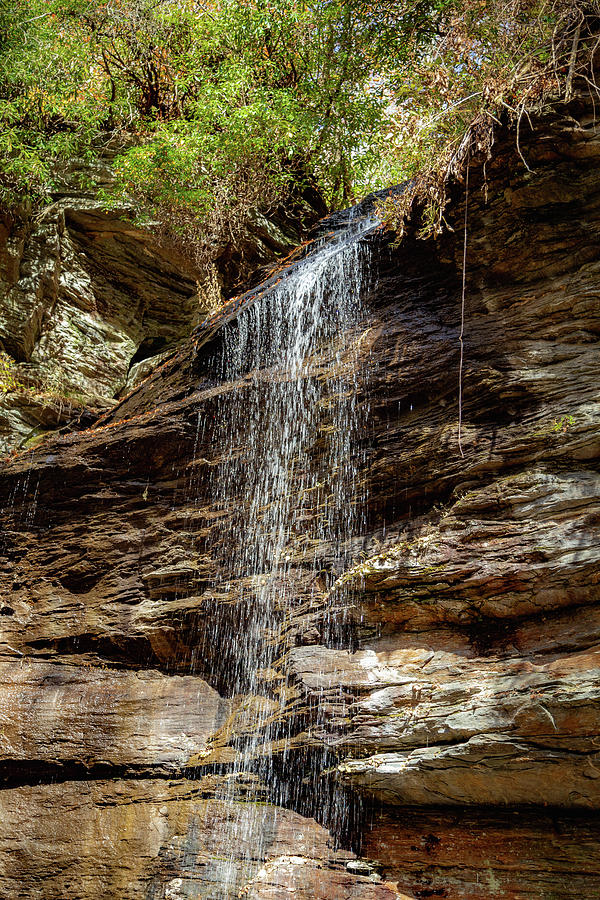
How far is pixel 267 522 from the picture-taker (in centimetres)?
735

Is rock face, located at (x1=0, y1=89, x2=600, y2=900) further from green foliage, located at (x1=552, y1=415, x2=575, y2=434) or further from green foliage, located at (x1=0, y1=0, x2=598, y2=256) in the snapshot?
green foliage, located at (x1=0, y1=0, x2=598, y2=256)

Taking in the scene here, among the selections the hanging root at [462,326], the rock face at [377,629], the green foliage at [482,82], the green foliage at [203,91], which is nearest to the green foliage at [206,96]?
the green foliage at [203,91]

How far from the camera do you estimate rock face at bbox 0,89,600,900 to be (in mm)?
4777

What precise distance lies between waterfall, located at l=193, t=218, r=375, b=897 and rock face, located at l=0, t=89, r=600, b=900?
1.9 inches

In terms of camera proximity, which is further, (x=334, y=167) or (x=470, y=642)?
(x=334, y=167)

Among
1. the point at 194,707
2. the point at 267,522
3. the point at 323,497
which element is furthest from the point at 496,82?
the point at 194,707

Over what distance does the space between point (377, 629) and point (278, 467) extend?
236 centimetres

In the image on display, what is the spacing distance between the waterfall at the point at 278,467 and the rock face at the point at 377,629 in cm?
5

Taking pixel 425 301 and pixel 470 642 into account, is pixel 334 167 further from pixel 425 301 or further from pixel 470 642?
pixel 470 642

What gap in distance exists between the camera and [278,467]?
7570 mm

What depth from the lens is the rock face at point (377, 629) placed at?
478 cm

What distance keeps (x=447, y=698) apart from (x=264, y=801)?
192 cm

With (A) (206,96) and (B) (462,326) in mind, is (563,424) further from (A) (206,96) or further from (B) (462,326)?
(A) (206,96)

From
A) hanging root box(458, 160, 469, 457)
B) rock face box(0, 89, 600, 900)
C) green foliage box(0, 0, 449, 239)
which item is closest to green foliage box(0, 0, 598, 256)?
green foliage box(0, 0, 449, 239)
